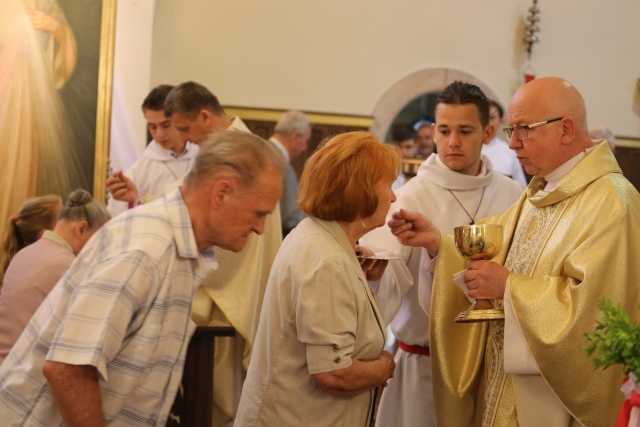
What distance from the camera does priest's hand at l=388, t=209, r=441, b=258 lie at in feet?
11.3

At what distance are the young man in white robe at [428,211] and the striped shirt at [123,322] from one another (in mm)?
1376

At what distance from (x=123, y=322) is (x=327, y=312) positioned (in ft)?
2.21

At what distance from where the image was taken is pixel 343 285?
2.66 m

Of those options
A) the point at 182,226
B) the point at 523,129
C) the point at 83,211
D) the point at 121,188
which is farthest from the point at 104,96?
the point at 182,226

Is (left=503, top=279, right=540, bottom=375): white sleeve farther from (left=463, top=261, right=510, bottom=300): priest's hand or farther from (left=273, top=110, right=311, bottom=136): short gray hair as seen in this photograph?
(left=273, top=110, right=311, bottom=136): short gray hair

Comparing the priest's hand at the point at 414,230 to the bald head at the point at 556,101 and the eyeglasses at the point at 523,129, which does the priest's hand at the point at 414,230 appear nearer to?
the eyeglasses at the point at 523,129

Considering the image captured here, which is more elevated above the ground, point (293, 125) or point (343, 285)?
point (343, 285)

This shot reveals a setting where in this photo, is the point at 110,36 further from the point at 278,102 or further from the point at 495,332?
the point at 495,332

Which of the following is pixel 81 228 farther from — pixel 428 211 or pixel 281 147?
pixel 281 147

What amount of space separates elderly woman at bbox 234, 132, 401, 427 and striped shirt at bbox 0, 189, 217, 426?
0.36 m

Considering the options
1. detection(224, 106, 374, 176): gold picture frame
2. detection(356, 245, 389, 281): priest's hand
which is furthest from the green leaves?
detection(224, 106, 374, 176): gold picture frame

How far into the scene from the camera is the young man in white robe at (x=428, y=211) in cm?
374

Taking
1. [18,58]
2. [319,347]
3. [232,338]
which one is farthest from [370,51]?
[319,347]

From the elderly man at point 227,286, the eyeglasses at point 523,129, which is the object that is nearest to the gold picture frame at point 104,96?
the elderly man at point 227,286
